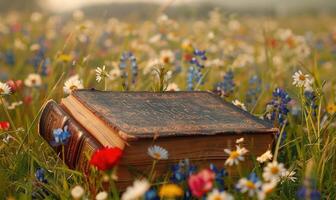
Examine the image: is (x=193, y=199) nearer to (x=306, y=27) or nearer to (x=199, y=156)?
(x=199, y=156)

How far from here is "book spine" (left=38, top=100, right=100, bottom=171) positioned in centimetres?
204

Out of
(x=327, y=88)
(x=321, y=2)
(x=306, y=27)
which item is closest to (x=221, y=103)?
(x=327, y=88)

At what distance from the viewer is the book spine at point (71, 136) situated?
2.04 metres

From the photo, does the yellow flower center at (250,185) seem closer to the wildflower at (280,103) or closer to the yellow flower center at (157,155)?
the yellow flower center at (157,155)

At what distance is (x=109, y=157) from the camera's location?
1624mm

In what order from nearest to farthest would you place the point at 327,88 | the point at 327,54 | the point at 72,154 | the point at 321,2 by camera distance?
1. the point at 72,154
2. the point at 327,88
3. the point at 327,54
4. the point at 321,2

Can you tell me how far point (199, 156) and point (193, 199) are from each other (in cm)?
15

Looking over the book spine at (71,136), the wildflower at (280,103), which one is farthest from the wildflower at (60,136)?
the wildflower at (280,103)

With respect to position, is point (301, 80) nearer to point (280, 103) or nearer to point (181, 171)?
point (280, 103)

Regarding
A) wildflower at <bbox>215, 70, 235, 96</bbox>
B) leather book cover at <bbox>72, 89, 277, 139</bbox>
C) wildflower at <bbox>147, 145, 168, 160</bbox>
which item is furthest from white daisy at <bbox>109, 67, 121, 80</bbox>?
wildflower at <bbox>147, 145, 168, 160</bbox>

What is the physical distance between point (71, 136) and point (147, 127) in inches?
13.0

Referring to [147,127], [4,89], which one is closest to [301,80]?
[147,127]

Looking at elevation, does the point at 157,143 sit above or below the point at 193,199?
above

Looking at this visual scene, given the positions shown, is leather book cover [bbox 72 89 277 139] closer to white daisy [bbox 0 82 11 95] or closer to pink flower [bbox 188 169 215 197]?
white daisy [bbox 0 82 11 95]
